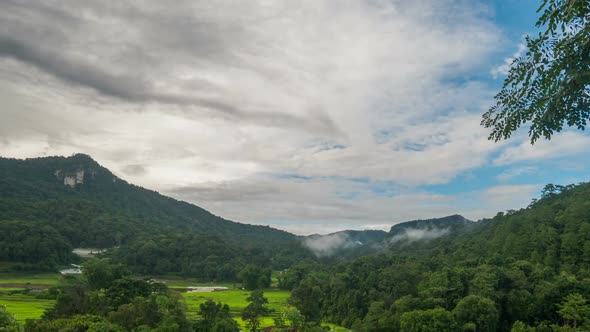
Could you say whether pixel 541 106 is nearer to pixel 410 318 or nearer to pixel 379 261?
pixel 410 318

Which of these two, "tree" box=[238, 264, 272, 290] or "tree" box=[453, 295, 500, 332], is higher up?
"tree" box=[453, 295, 500, 332]

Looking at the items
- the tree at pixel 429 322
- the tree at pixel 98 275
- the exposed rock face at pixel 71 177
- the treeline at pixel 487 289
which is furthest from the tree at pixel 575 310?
the exposed rock face at pixel 71 177

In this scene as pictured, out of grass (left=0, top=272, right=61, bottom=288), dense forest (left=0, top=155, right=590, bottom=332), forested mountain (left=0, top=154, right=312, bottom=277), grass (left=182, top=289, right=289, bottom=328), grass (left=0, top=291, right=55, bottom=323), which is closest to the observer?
dense forest (left=0, top=155, right=590, bottom=332)

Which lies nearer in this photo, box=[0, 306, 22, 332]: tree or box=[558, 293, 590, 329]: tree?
box=[0, 306, 22, 332]: tree

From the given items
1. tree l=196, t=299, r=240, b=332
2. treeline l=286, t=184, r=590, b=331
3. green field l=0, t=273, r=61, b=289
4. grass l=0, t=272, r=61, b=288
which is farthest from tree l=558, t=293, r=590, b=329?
grass l=0, t=272, r=61, b=288

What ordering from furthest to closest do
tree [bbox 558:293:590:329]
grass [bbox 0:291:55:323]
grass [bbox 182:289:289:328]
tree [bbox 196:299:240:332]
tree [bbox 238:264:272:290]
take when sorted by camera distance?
tree [bbox 238:264:272:290]
grass [bbox 182:289:289:328]
grass [bbox 0:291:55:323]
tree [bbox 558:293:590:329]
tree [bbox 196:299:240:332]

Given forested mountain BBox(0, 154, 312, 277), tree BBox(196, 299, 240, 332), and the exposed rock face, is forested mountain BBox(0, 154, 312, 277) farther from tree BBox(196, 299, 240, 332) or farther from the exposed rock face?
tree BBox(196, 299, 240, 332)

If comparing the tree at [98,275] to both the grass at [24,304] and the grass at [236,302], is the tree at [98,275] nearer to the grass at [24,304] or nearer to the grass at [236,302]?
the grass at [24,304]

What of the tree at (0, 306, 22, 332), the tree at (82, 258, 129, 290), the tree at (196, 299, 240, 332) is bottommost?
the tree at (196, 299, 240, 332)
